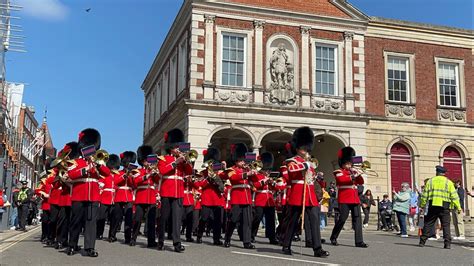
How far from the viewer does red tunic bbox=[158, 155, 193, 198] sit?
1016 centimetres

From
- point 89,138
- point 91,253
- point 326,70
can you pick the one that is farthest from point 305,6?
point 91,253

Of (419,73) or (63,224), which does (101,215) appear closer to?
(63,224)

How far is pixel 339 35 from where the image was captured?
26125 millimetres

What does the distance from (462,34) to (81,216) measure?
24.3 metres

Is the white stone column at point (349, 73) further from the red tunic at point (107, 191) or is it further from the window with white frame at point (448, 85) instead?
the red tunic at point (107, 191)

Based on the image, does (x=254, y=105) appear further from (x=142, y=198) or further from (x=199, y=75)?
(x=142, y=198)

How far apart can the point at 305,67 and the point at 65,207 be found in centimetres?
1651

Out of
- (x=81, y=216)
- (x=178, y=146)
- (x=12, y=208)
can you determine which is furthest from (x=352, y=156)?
(x=12, y=208)

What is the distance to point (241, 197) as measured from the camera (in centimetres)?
1141

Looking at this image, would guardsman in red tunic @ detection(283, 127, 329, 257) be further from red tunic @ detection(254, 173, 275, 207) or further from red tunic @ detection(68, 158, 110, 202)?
red tunic @ detection(68, 158, 110, 202)

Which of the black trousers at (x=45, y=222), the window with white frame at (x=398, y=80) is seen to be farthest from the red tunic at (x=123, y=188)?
the window with white frame at (x=398, y=80)

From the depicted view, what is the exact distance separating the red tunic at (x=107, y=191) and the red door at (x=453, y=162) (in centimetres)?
1898

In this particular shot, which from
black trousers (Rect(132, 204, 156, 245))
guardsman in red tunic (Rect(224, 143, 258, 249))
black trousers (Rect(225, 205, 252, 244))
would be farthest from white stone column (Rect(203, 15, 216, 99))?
black trousers (Rect(225, 205, 252, 244))

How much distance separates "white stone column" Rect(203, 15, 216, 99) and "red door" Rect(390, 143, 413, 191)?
31.1ft
